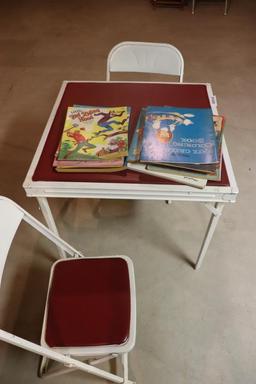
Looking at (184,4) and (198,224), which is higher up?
(184,4)

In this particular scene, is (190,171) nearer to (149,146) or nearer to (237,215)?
(149,146)

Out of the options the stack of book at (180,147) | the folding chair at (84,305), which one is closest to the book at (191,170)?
the stack of book at (180,147)

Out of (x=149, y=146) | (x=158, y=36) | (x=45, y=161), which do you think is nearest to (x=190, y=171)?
(x=149, y=146)

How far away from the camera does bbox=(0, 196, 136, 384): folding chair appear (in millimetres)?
841

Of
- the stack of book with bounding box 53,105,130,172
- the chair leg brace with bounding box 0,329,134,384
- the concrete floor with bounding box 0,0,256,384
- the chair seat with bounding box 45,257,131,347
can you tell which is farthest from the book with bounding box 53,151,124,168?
the concrete floor with bounding box 0,0,256,384

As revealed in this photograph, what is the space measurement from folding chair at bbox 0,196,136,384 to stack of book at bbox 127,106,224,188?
0.36 m

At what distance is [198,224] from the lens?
5.27 feet

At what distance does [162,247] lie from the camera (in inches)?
59.7

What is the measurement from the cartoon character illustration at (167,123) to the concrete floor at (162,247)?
2.39 feet

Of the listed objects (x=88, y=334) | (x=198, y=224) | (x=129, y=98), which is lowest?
(x=198, y=224)

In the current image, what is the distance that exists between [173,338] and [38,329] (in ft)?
1.91

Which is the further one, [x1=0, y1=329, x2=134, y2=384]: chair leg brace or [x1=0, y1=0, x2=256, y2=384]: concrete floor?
[x1=0, y1=0, x2=256, y2=384]: concrete floor

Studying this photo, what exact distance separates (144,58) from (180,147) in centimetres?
77

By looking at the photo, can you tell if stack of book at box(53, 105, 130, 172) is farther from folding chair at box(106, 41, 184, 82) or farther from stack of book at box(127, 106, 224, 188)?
folding chair at box(106, 41, 184, 82)
